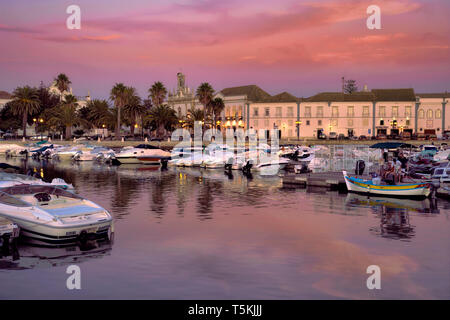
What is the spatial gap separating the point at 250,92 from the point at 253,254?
106928 millimetres

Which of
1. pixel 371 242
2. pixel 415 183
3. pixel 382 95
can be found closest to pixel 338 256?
pixel 371 242

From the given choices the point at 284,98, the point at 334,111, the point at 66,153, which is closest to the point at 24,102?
the point at 66,153

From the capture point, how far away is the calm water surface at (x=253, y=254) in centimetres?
1338

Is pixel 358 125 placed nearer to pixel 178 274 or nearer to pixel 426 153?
pixel 426 153

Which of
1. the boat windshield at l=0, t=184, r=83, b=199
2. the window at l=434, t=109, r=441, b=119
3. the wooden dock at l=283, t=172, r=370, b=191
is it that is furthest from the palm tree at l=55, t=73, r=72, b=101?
the boat windshield at l=0, t=184, r=83, b=199

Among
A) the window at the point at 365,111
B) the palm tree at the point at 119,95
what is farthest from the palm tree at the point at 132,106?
the window at the point at 365,111

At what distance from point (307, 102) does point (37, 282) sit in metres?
103

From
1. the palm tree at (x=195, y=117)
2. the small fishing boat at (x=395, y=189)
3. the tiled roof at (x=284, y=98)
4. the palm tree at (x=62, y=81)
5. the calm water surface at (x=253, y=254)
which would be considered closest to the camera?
the calm water surface at (x=253, y=254)

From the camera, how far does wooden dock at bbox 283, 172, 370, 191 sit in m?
35.1

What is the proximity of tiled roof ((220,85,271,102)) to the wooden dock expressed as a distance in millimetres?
82905

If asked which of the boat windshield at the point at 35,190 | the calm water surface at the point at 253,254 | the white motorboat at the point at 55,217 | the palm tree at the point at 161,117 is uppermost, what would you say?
the palm tree at the point at 161,117

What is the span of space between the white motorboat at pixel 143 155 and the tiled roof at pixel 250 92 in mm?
61780

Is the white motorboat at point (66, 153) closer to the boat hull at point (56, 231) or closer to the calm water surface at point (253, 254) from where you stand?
the calm water surface at point (253, 254)
